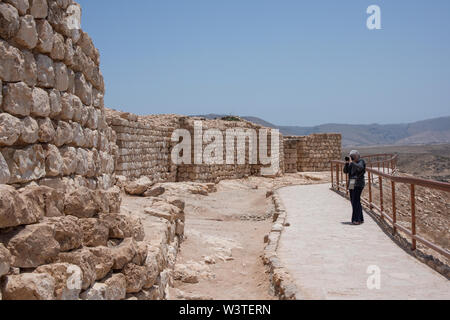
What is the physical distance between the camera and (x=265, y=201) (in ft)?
46.5

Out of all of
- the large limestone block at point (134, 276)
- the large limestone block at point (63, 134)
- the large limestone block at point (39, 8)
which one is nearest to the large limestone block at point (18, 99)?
the large limestone block at point (63, 134)

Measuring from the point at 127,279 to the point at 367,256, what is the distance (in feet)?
12.1

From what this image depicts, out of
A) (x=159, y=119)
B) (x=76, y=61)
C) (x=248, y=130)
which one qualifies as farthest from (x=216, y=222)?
(x=248, y=130)

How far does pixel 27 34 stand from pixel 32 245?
1713mm

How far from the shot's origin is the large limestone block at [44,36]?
3.62 m

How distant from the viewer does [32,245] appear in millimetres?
2848

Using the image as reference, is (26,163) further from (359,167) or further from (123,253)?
(359,167)

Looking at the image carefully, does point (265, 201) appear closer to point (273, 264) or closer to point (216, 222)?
point (216, 222)

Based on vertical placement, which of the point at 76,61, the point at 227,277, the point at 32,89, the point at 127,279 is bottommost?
the point at 227,277

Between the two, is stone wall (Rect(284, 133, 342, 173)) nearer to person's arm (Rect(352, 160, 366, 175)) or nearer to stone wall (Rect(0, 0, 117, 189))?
person's arm (Rect(352, 160, 366, 175))

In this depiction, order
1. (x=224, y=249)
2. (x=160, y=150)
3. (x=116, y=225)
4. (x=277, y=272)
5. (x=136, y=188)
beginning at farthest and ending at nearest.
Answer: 1. (x=160, y=150)
2. (x=136, y=188)
3. (x=224, y=249)
4. (x=277, y=272)
5. (x=116, y=225)

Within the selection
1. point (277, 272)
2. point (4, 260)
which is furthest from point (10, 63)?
point (277, 272)

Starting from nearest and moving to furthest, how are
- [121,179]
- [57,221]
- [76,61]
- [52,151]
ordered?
1. [57,221]
2. [52,151]
3. [76,61]
4. [121,179]

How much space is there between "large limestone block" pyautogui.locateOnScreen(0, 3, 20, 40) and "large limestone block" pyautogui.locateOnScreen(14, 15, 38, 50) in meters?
0.06
